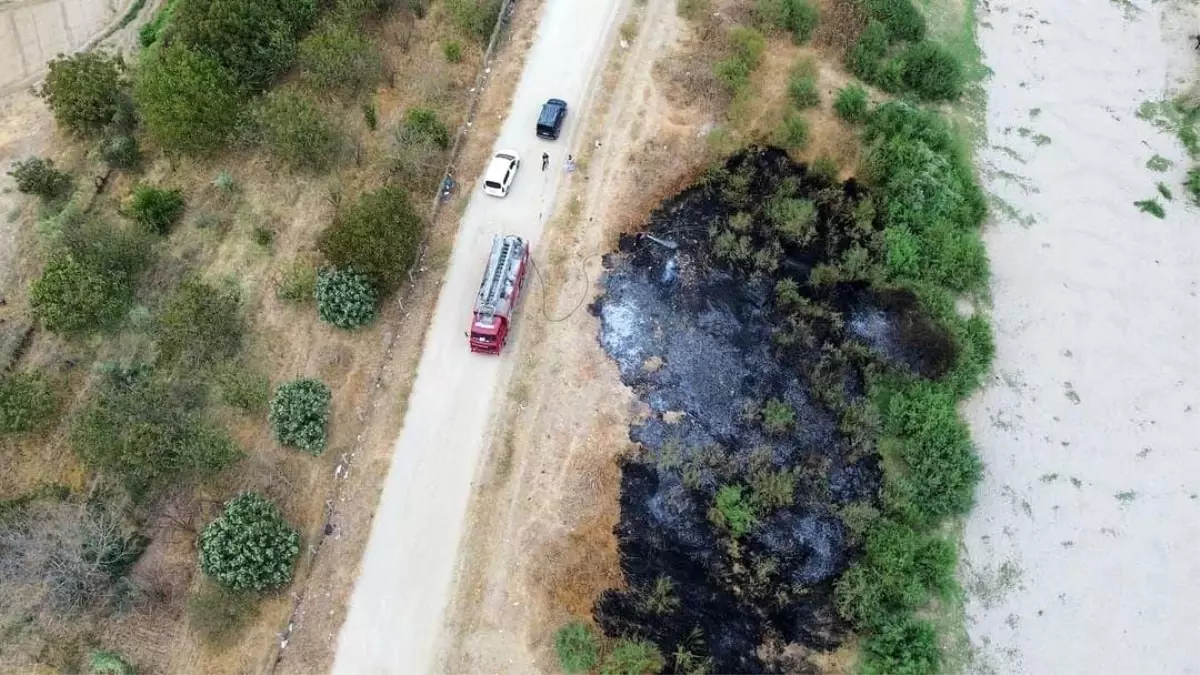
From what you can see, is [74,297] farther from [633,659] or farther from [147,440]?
[633,659]

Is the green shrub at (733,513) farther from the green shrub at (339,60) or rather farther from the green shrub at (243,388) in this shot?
the green shrub at (339,60)

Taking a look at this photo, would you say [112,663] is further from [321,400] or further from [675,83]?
[675,83]

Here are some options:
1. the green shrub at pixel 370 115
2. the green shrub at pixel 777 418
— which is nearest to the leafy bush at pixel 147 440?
the green shrub at pixel 370 115

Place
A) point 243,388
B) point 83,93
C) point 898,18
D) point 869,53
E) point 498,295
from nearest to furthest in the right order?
point 243,388, point 498,295, point 83,93, point 869,53, point 898,18

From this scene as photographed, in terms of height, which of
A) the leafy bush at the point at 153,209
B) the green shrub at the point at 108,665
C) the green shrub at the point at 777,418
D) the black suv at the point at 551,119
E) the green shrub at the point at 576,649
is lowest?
the green shrub at the point at 108,665

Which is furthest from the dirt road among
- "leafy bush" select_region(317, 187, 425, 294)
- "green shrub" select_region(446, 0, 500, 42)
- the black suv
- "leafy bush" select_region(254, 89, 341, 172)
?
"leafy bush" select_region(254, 89, 341, 172)

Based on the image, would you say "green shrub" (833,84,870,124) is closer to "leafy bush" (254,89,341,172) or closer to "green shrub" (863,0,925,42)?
"green shrub" (863,0,925,42)

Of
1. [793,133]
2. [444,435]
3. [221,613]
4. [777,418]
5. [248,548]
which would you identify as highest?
[793,133]

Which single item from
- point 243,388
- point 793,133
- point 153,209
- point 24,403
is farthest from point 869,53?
point 24,403
